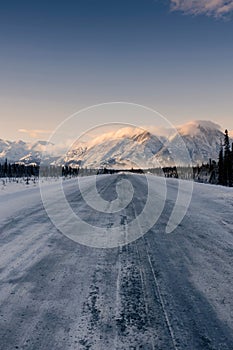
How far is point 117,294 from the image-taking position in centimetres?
404

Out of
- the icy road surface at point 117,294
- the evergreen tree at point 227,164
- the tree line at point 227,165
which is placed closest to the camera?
the icy road surface at point 117,294

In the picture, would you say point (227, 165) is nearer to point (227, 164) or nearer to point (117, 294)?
point (227, 164)

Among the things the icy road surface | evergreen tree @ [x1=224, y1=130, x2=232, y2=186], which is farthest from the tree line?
the icy road surface

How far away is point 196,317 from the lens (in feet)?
11.4

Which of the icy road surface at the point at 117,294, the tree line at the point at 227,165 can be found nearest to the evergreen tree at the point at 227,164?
the tree line at the point at 227,165

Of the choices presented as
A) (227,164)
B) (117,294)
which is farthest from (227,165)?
(117,294)

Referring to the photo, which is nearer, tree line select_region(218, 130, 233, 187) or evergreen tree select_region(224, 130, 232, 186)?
evergreen tree select_region(224, 130, 232, 186)

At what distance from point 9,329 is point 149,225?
586 centimetres

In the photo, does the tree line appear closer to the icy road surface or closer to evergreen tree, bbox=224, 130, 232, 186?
evergreen tree, bbox=224, 130, 232, 186

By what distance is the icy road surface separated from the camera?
3035 mm

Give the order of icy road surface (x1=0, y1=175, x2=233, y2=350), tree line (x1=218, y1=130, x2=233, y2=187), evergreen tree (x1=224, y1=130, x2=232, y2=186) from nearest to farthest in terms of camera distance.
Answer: icy road surface (x1=0, y1=175, x2=233, y2=350)
evergreen tree (x1=224, y1=130, x2=232, y2=186)
tree line (x1=218, y1=130, x2=233, y2=187)

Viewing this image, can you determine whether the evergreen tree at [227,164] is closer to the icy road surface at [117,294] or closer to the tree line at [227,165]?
the tree line at [227,165]

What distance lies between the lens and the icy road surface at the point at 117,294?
3.04 m

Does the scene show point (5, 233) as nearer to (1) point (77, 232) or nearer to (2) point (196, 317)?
(1) point (77, 232)
